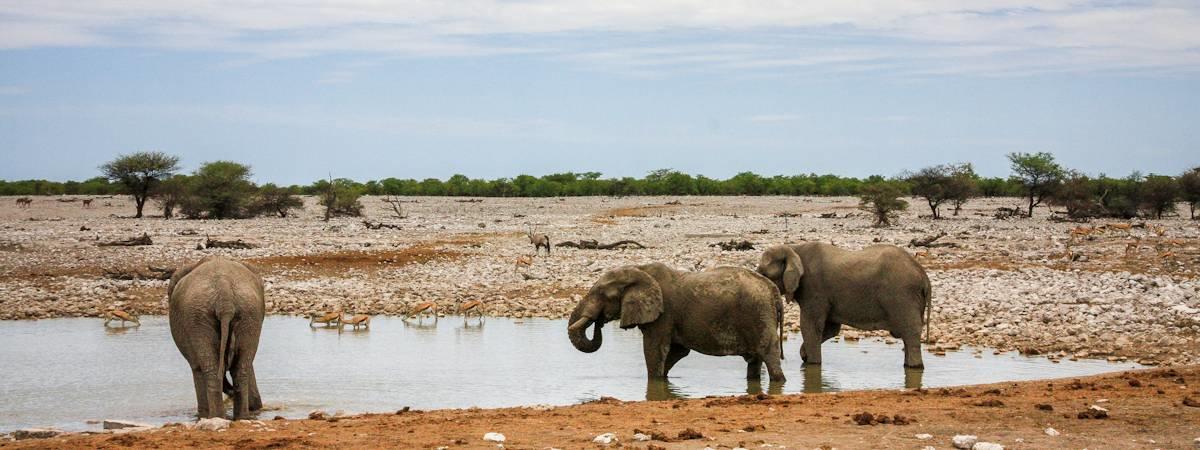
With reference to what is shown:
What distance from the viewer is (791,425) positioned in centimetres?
1043

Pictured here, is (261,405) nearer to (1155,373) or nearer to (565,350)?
(565,350)

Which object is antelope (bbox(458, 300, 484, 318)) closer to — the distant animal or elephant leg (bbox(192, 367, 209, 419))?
the distant animal

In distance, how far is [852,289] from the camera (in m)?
16.7

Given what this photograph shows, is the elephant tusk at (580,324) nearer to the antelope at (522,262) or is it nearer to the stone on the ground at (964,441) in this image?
the stone on the ground at (964,441)

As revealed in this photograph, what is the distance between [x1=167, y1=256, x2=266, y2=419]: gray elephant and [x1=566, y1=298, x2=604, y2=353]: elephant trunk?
13.9 ft

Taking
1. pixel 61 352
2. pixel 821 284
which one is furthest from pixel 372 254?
pixel 821 284

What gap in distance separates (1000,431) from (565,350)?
9.75 meters

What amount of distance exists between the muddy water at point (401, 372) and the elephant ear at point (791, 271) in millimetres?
1094

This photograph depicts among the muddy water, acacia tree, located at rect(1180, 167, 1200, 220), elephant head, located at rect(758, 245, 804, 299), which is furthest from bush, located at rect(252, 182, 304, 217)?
elephant head, located at rect(758, 245, 804, 299)

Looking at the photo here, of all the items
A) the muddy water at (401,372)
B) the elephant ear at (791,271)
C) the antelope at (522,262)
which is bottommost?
the muddy water at (401,372)

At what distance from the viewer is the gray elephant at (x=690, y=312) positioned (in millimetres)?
15289

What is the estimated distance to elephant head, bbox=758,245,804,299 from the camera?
16.7 metres

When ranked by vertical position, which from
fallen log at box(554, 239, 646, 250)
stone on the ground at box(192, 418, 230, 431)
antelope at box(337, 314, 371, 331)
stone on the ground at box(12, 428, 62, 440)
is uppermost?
fallen log at box(554, 239, 646, 250)

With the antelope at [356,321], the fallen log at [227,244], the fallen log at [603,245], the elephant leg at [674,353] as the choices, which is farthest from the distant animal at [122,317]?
the fallen log at [603,245]
